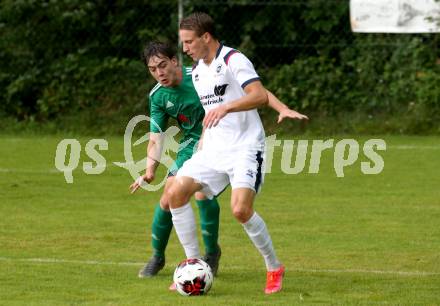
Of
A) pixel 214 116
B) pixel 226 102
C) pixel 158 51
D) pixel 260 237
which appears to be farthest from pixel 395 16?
pixel 214 116

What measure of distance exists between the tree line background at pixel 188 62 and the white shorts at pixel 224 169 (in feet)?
33.6

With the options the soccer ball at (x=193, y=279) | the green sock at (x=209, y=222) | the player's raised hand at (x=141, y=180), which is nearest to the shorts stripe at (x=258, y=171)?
the soccer ball at (x=193, y=279)

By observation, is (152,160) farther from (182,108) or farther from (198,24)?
(198,24)

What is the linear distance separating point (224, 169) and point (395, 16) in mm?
11009

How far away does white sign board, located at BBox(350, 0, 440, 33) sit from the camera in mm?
17797

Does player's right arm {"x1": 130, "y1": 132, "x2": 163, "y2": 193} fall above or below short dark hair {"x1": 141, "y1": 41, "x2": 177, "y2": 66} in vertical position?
below

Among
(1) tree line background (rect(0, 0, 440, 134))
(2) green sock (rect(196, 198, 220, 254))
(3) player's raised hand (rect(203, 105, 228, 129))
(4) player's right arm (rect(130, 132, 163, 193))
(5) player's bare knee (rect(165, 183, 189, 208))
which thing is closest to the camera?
(3) player's raised hand (rect(203, 105, 228, 129))

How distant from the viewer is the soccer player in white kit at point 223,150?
7.35 meters

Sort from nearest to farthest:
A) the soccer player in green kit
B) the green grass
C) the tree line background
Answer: the green grass → the soccer player in green kit → the tree line background

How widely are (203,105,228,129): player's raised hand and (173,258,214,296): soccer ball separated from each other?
90 centimetres

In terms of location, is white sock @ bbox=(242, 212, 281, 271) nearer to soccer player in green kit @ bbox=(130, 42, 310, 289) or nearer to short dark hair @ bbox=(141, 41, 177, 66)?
soccer player in green kit @ bbox=(130, 42, 310, 289)

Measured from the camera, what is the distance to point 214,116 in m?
6.99

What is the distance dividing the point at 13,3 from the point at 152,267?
12.0 metres

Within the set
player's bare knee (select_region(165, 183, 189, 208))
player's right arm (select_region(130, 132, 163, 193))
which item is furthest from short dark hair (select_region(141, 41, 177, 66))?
player's bare knee (select_region(165, 183, 189, 208))
